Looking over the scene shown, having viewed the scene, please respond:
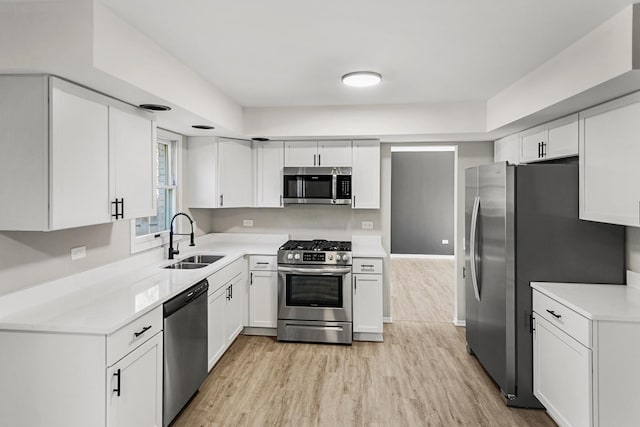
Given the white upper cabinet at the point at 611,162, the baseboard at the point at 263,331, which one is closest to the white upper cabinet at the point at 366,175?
the baseboard at the point at 263,331

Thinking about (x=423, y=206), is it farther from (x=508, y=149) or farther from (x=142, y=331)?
(x=142, y=331)

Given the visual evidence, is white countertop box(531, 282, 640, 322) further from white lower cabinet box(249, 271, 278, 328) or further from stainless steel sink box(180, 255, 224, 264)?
stainless steel sink box(180, 255, 224, 264)

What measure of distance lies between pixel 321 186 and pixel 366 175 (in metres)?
0.54

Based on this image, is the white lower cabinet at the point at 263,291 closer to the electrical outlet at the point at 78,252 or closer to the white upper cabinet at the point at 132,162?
the white upper cabinet at the point at 132,162

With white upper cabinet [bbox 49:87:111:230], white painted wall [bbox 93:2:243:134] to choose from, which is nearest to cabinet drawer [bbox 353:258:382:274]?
white painted wall [bbox 93:2:243:134]

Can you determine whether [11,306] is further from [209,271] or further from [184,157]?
[184,157]

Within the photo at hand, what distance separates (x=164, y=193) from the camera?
388 centimetres

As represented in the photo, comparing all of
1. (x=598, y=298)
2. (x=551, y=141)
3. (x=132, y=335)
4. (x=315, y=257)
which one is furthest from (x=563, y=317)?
(x=132, y=335)

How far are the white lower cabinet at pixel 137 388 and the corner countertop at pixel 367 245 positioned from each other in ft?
7.40

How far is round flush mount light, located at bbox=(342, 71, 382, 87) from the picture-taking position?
2.88 meters

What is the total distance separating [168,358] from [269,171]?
8.40 feet

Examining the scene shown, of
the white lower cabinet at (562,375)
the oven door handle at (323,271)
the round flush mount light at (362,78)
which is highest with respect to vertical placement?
the round flush mount light at (362,78)

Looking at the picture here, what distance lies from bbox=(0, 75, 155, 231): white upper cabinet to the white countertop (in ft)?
9.57

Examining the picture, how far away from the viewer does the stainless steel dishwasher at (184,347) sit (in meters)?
2.41
